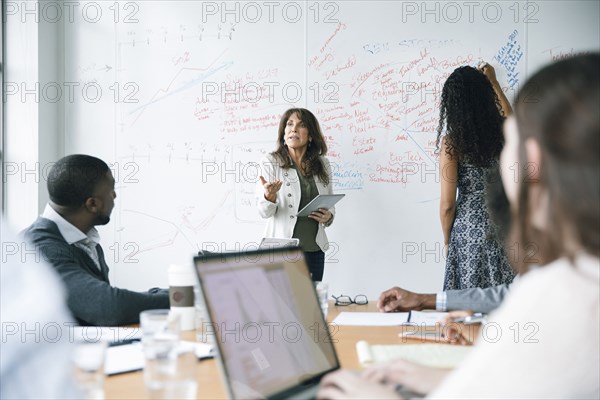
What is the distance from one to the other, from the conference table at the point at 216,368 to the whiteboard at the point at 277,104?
6.92ft

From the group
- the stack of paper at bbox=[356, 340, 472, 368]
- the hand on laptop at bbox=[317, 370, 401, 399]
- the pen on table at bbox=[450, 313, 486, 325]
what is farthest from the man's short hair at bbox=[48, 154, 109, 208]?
the hand on laptop at bbox=[317, 370, 401, 399]

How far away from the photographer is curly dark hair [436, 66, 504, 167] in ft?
8.91

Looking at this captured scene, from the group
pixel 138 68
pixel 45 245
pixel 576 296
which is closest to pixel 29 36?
pixel 138 68

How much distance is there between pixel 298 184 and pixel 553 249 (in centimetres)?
281

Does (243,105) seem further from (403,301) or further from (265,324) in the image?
(265,324)

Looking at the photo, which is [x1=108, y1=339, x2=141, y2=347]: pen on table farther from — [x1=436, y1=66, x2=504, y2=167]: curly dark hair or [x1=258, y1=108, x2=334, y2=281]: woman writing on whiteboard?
[x1=258, y1=108, x2=334, y2=281]: woman writing on whiteboard

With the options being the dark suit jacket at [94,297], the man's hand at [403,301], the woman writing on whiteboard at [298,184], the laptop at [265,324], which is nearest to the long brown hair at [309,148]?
the woman writing on whiteboard at [298,184]

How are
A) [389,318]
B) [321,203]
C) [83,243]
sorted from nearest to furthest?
[389,318], [83,243], [321,203]

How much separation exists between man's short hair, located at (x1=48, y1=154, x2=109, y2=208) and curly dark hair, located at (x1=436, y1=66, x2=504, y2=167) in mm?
1471

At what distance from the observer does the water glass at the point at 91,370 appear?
3.07 feet

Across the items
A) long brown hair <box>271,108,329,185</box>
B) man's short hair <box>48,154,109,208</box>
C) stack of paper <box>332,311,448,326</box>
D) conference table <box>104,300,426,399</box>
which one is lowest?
stack of paper <box>332,311,448,326</box>

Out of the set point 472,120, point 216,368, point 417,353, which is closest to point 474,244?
point 472,120

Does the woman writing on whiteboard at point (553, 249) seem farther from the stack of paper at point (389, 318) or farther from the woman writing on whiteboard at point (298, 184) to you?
the woman writing on whiteboard at point (298, 184)

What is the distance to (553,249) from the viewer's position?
0.78m
